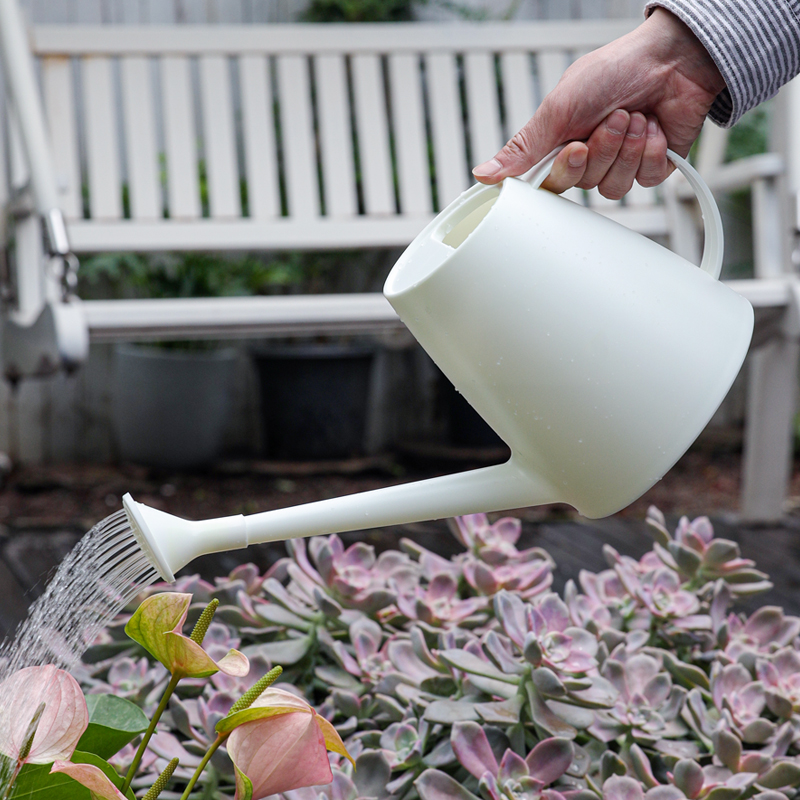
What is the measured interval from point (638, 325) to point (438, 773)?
0.24 meters

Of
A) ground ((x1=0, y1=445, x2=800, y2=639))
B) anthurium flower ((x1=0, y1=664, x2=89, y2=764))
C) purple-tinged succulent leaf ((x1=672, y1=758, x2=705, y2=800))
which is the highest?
anthurium flower ((x1=0, y1=664, x2=89, y2=764))

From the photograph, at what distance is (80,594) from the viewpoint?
0.39 metres

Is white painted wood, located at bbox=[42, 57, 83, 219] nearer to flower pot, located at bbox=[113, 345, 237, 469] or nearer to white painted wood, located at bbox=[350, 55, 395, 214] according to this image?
flower pot, located at bbox=[113, 345, 237, 469]

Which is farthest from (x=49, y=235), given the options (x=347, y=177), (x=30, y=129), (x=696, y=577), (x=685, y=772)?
(x=685, y=772)

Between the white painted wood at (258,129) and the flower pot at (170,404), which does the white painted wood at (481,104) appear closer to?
the white painted wood at (258,129)

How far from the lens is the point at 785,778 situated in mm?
469

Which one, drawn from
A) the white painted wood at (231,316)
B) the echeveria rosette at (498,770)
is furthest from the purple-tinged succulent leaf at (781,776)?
the white painted wood at (231,316)

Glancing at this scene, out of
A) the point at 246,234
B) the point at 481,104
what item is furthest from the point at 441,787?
the point at 481,104

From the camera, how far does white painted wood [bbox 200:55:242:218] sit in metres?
2.18

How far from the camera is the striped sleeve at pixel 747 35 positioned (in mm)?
520

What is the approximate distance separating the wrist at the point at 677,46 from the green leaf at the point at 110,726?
0.47m

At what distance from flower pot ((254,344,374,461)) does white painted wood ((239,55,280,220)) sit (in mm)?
490

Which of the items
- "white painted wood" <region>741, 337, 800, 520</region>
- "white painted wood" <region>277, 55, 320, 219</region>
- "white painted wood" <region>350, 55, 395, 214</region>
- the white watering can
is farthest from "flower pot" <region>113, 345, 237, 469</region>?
the white watering can

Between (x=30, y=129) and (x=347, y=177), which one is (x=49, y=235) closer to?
(x=30, y=129)
